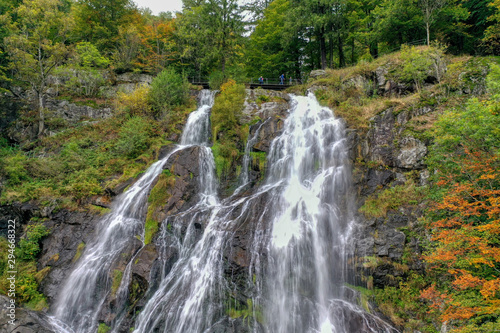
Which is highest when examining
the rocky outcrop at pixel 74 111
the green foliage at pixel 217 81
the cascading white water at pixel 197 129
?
the green foliage at pixel 217 81

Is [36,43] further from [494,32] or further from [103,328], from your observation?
[494,32]

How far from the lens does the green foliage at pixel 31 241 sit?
11266 millimetres

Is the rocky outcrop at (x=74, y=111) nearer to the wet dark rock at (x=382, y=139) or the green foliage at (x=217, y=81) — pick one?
the green foliage at (x=217, y=81)

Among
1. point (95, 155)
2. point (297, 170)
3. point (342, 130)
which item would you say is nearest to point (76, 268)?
point (95, 155)

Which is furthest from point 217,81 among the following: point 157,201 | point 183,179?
point 157,201

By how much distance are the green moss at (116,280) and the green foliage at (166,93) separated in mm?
12432

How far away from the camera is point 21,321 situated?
28.2 ft

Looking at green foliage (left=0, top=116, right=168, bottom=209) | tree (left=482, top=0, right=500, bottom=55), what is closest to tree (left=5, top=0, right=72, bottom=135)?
green foliage (left=0, top=116, right=168, bottom=209)

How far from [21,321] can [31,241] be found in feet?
13.8

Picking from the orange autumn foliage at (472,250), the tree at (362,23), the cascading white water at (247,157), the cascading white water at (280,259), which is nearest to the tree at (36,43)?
the cascading white water at (247,157)

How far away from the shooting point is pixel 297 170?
13.5 metres

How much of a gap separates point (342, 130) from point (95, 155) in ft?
51.7

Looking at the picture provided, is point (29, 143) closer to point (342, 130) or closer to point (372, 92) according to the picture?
point (342, 130)

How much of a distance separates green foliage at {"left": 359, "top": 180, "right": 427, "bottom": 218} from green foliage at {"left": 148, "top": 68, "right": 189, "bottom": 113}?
50.8 feet
